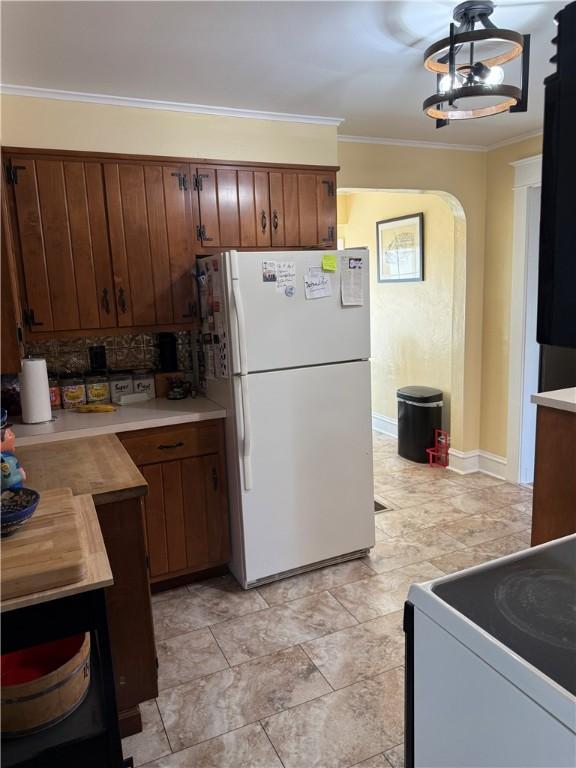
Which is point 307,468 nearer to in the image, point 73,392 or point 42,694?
point 73,392

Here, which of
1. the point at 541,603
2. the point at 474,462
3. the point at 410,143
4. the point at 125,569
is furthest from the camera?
the point at 474,462

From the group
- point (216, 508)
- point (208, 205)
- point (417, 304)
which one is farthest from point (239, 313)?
point (417, 304)

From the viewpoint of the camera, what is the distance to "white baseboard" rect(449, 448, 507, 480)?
13.4ft

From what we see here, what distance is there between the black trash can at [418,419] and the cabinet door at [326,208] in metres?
1.74

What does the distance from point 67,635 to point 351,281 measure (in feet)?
6.63

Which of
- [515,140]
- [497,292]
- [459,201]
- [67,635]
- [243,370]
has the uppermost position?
[515,140]

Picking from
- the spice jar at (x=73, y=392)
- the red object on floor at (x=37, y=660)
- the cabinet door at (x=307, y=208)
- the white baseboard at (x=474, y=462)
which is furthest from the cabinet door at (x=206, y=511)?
the white baseboard at (x=474, y=462)

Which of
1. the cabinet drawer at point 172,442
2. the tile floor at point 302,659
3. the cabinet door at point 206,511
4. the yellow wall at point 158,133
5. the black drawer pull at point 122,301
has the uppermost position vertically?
the yellow wall at point 158,133

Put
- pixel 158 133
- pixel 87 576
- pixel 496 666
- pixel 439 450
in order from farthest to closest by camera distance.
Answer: pixel 439 450
pixel 158 133
pixel 87 576
pixel 496 666

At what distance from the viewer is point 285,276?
252 cm

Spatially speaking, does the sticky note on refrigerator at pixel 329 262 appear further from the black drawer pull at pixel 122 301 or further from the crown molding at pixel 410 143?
the crown molding at pixel 410 143

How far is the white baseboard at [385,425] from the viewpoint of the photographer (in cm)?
520

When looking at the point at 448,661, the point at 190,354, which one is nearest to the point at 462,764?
the point at 448,661

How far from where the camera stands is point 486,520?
3359 millimetres
